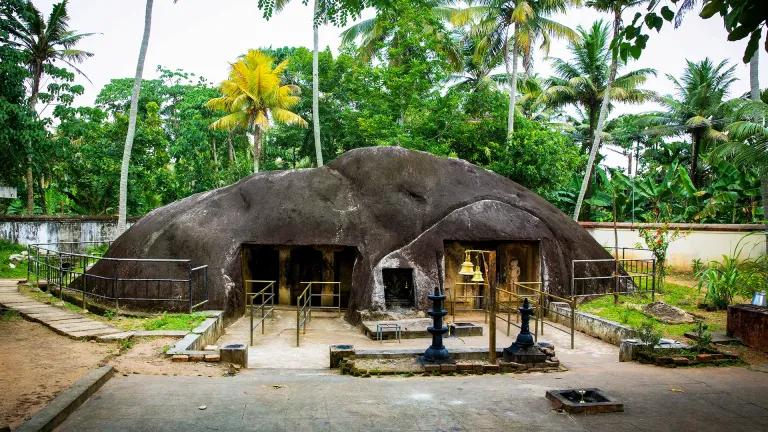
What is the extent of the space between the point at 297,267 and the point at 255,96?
1507 cm

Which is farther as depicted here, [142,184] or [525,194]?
[142,184]

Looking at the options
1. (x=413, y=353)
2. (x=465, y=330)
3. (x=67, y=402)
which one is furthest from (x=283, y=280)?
(x=67, y=402)

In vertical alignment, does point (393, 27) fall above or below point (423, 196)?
above

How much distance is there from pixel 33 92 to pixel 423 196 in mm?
19634

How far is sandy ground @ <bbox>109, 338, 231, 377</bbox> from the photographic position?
8.56 metres

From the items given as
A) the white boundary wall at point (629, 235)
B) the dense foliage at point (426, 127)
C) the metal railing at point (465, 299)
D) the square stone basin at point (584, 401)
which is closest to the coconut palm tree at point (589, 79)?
the dense foliage at point (426, 127)

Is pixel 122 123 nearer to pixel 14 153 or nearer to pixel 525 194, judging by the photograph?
pixel 14 153

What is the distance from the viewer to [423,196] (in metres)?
16.2

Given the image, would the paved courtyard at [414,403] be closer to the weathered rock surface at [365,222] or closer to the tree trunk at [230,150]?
the weathered rock surface at [365,222]

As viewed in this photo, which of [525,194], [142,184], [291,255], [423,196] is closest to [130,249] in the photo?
[291,255]

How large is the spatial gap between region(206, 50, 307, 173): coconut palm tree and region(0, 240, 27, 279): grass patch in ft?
35.2

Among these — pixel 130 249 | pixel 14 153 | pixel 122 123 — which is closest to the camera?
pixel 130 249

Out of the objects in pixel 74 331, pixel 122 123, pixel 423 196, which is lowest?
pixel 74 331

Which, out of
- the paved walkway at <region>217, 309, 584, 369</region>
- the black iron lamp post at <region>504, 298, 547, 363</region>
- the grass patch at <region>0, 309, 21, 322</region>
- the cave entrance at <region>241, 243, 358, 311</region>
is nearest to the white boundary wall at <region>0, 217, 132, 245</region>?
the cave entrance at <region>241, 243, 358, 311</region>
